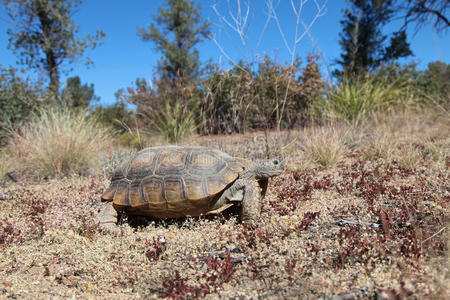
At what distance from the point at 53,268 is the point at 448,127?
29.2 ft

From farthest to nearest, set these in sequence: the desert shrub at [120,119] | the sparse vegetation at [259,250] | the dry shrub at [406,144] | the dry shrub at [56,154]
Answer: the desert shrub at [120,119]
the dry shrub at [56,154]
the dry shrub at [406,144]
the sparse vegetation at [259,250]

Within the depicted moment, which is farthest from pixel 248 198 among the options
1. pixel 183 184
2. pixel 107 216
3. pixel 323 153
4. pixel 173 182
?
pixel 323 153

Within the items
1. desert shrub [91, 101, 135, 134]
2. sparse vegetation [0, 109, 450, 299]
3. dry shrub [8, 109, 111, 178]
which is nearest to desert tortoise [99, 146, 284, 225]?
sparse vegetation [0, 109, 450, 299]

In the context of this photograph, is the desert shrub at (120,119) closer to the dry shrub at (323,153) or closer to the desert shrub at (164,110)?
the desert shrub at (164,110)

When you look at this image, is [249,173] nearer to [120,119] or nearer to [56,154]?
[56,154]

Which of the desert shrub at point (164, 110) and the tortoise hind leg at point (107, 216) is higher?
the desert shrub at point (164, 110)

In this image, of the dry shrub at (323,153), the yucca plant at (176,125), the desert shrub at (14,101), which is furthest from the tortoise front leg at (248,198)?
the desert shrub at (14,101)

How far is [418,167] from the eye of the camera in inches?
202

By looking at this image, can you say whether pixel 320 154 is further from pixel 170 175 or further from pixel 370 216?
pixel 170 175

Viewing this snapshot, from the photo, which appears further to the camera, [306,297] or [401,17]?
[401,17]

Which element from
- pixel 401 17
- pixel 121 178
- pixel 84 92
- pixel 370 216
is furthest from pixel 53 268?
pixel 84 92

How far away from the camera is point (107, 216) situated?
143 inches

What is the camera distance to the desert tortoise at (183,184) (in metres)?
3.31

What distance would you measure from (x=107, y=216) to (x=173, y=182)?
3.26 feet
